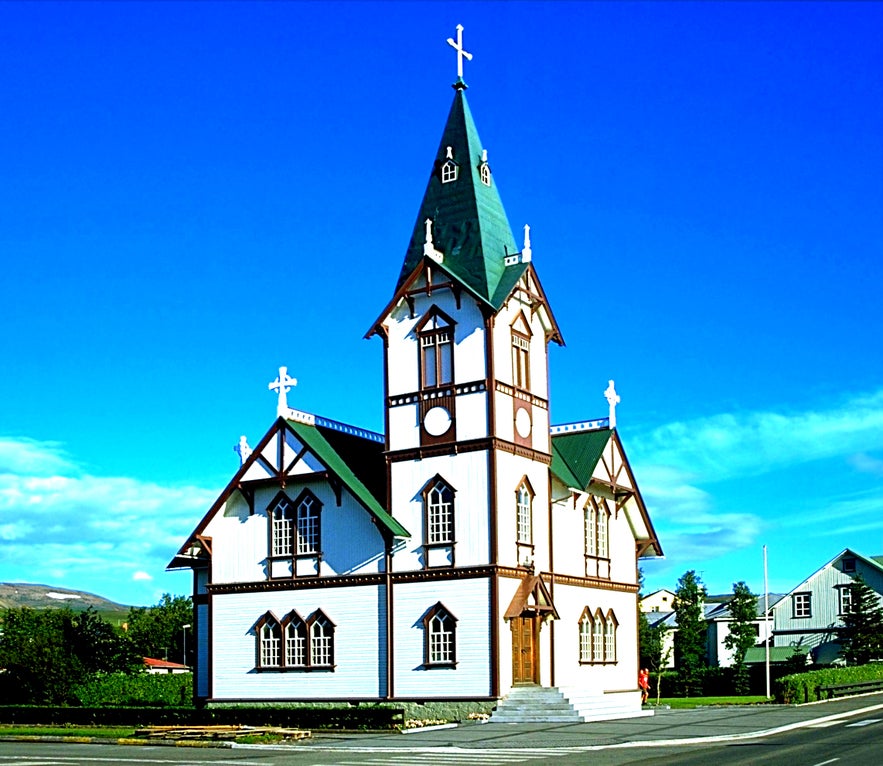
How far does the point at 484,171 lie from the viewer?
45.2 m

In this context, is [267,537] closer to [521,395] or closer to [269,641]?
[269,641]

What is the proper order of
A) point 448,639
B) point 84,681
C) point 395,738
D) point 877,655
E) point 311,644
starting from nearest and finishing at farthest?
point 395,738 → point 448,639 → point 311,644 → point 84,681 → point 877,655

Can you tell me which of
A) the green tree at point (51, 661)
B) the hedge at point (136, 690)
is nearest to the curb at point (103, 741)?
the green tree at point (51, 661)

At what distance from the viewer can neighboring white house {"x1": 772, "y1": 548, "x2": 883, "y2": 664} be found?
9112 centimetres

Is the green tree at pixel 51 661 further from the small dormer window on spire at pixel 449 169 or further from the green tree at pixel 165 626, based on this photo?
the green tree at pixel 165 626

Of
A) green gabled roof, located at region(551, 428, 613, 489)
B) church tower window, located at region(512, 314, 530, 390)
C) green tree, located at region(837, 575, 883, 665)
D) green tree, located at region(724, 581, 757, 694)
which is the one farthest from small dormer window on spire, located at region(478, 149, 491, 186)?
green tree, located at region(724, 581, 757, 694)

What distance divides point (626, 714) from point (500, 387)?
1155 centimetres

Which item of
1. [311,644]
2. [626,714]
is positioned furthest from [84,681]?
[626,714]

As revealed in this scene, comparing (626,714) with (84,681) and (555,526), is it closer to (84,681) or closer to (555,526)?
(555,526)

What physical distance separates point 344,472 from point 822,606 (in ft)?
198

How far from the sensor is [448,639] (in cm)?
4066

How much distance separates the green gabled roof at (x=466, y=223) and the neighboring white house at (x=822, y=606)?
56.2m

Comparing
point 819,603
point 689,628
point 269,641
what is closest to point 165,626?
point 689,628

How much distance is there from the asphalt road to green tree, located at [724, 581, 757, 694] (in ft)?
184
